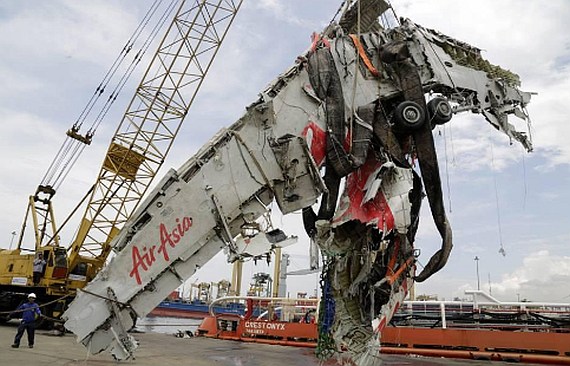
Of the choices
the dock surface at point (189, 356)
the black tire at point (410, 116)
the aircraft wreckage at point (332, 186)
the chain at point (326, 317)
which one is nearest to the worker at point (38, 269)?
the dock surface at point (189, 356)

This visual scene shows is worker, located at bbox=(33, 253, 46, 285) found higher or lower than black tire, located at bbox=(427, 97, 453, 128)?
lower

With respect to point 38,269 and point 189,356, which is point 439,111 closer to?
point 189,356

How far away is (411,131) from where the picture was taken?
7.96m

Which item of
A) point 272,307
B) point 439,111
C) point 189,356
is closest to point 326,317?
point 189,356

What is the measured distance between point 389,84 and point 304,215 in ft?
10.4

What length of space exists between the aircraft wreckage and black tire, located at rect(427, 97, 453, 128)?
0.03 meters

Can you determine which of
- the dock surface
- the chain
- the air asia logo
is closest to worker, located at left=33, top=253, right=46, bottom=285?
the dock surface

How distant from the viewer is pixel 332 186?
834 centimetres

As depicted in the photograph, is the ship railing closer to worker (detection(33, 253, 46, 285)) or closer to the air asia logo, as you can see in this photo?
worker (detection(33, 253, 46, 285))

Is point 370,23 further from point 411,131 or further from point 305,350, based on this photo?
point 305,350

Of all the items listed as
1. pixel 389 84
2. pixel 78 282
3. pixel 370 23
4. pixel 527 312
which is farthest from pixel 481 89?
pixel 78 282

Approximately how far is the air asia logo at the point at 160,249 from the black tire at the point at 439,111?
4.66 metres

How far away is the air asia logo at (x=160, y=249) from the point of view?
704 cm

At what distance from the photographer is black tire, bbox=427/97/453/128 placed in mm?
8163
